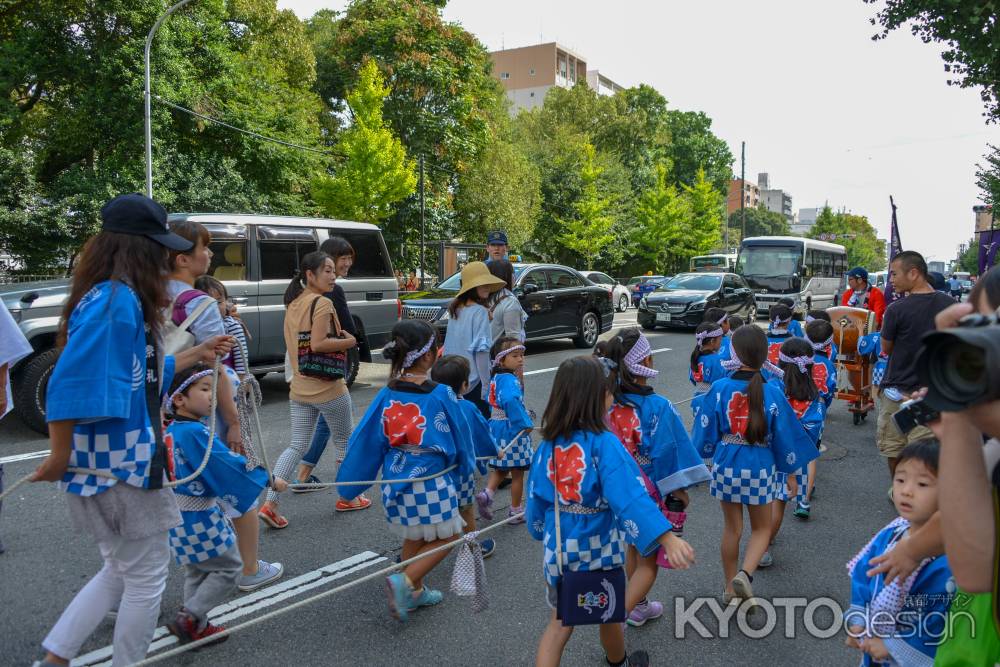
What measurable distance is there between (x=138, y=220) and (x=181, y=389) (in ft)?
3.41

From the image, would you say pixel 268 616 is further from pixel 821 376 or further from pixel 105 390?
pixel 821 376

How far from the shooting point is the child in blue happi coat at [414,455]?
3.39m

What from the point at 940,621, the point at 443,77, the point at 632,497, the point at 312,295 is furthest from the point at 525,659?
the point at 443,77

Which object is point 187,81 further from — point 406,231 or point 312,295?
point 312,295

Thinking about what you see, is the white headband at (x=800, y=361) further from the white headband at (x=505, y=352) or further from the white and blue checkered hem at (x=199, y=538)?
the white and blue checkered hem at (x=199, y=538)

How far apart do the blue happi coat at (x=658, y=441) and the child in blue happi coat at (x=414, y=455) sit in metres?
0.80

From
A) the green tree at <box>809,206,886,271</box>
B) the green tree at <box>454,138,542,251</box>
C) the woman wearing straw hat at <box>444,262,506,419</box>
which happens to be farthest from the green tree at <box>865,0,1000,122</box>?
the green tree at <box>809,206,886,271</box>

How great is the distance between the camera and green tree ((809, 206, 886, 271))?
8875cm

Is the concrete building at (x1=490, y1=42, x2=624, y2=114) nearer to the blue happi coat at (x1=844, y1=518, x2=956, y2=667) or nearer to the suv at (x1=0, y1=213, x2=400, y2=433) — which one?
the suv at (x1=0, y1=213, x2=400, y2=433)

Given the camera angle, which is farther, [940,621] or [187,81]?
[187,81]

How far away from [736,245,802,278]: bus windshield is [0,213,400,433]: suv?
684 inches

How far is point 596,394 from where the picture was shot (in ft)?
8.64

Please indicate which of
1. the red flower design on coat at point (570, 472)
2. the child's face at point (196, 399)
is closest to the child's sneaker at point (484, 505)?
the child's face at point (196, 399)

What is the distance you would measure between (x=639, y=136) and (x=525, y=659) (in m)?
49.1
